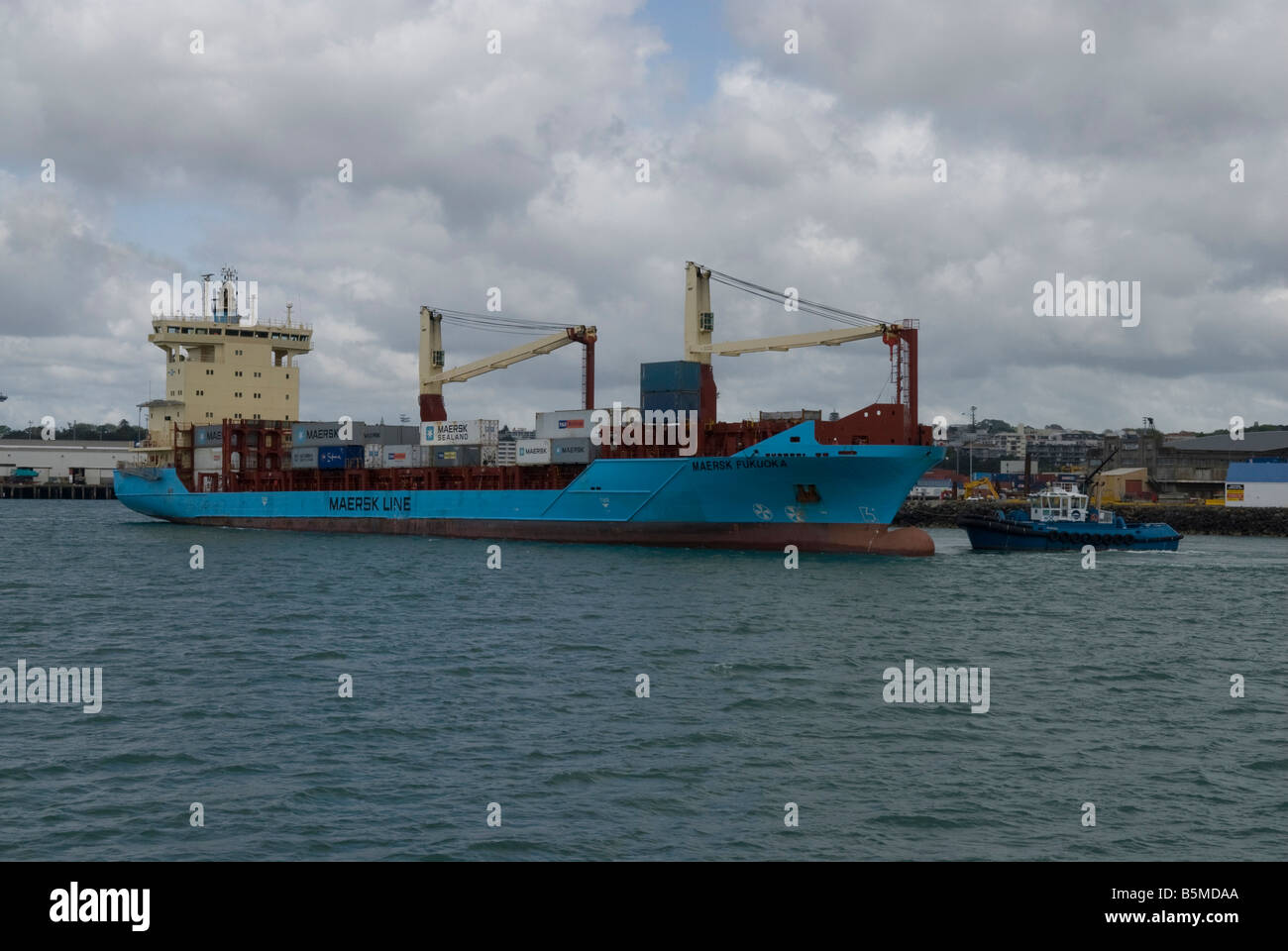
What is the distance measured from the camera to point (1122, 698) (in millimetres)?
19734

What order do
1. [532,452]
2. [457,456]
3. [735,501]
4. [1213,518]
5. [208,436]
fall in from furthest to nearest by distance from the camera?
1. [1213,518]
2. [208,436]
3. [457,456]
4. [532,452]
5. [735,501]

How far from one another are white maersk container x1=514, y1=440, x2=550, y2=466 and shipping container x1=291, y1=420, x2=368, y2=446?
43.4 ft

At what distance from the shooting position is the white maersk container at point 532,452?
52.4 m

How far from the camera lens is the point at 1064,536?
178ft

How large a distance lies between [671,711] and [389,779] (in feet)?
17.6

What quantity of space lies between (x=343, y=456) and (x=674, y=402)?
873 inches

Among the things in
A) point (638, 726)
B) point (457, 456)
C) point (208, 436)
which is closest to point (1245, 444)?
point (457, 456)

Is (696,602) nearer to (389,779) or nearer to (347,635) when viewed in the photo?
(347,635)

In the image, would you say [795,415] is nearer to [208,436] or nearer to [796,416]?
[796,416]

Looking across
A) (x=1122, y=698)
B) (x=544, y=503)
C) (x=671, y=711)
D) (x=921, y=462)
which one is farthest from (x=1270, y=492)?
(x=671, y=711)

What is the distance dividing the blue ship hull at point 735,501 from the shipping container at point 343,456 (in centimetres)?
899

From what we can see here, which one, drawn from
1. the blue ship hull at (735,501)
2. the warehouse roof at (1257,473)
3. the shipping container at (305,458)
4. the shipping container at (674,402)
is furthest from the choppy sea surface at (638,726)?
the warehouse roof at (1257,473)

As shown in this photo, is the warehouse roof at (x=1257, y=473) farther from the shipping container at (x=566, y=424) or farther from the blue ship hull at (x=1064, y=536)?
the shipping container at (x=566, y=424)

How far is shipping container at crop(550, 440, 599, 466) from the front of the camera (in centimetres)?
5053
